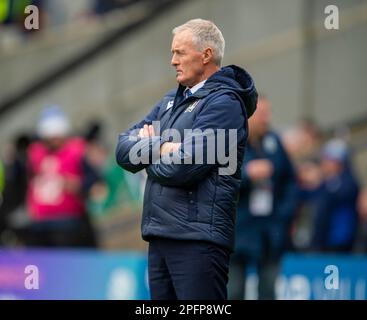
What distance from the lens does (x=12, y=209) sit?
1404 cm

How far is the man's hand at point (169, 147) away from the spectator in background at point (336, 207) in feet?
22.4

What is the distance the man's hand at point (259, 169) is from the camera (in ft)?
34.8

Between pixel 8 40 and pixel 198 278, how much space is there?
12.7 m

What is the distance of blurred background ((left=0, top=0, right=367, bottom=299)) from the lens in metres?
12.6

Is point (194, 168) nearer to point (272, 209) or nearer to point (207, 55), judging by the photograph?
point (207, 55)

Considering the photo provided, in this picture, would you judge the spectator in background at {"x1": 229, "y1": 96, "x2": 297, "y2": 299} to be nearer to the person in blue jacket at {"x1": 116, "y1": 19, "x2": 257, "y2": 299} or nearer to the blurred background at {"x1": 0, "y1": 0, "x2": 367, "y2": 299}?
the blurred background at {"x1": 0, "y1": 0, "x2": 367, "y2": 299}

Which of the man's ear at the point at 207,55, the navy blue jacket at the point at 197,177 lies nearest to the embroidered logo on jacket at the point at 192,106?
the navy blue jacket at the point at 197,177

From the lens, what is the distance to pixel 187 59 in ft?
22.6

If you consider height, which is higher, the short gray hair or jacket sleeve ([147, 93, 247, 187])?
the short gray hair

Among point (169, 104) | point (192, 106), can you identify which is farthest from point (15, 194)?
point (192, 106)

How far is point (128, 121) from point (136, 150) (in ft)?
30.1

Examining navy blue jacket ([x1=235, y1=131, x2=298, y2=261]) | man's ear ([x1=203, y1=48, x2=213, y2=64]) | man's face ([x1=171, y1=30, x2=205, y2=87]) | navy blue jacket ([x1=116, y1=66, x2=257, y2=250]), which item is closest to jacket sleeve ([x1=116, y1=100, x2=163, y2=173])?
navy blue jacket ([x1=116, y1=66, x2=257, y2=250])

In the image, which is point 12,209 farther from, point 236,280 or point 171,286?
point 171,286

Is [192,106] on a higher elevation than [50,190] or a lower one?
higher
